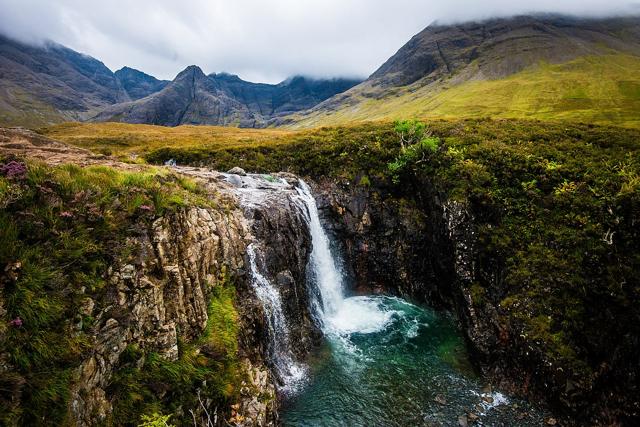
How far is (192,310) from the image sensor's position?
1395 centimetres

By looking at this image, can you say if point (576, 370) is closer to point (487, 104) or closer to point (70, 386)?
point (70, 386)

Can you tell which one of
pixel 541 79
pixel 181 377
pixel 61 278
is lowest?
pixel 181 377

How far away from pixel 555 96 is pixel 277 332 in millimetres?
110075

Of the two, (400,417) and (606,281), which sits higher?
(606,281)

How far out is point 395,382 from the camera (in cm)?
1933

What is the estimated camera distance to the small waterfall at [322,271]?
2695 centimetres

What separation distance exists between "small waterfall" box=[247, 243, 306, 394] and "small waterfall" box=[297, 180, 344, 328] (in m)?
5.19

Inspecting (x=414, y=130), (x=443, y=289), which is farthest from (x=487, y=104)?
(x=443, y=289)

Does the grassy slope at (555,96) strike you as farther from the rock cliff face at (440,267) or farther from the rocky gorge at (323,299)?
the rocky gorge at (323,299)

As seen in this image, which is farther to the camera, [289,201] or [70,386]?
[289,201]

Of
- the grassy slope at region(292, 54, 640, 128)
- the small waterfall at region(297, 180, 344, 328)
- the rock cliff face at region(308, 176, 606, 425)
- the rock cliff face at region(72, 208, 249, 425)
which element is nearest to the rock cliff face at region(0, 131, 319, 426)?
the rock cliff face at region(72, 208, 249, 425)

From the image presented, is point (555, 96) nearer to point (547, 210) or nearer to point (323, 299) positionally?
point (547, 210)

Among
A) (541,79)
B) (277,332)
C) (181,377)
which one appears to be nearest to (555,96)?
(541,79)

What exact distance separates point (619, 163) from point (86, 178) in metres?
34.5
